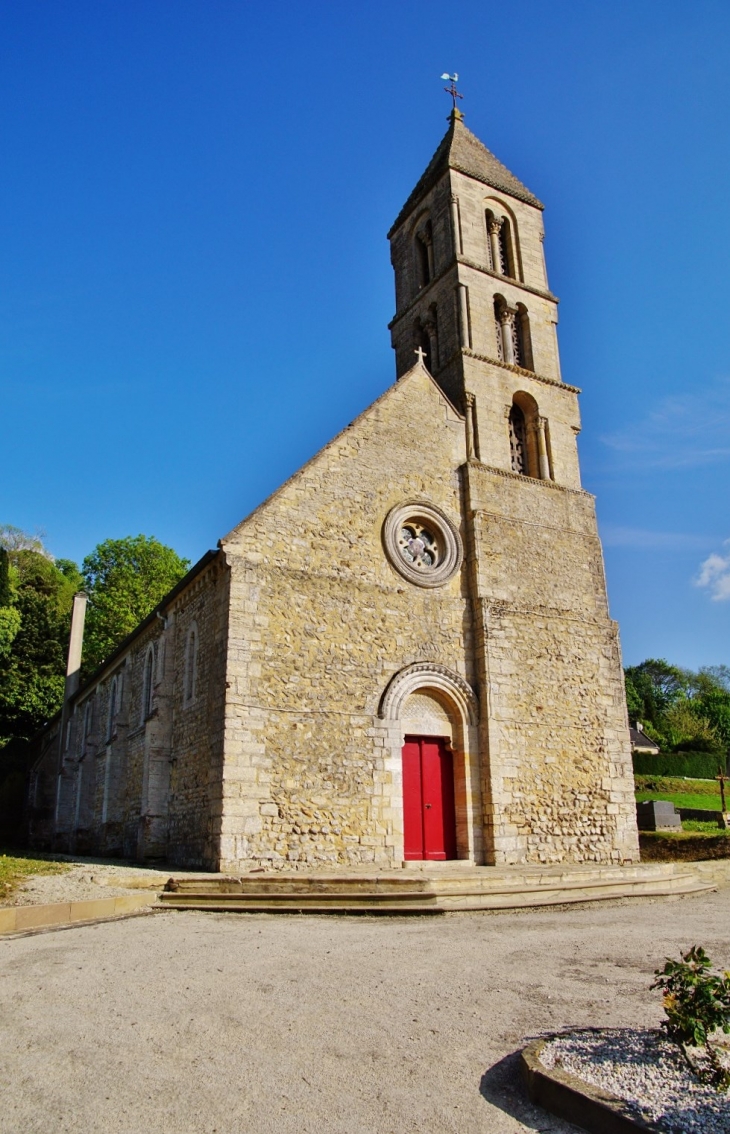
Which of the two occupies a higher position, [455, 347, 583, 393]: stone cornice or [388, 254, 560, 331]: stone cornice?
[388, 254, 560, 331]: stone cornice

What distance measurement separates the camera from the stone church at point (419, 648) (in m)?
14.4

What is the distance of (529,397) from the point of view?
20359 mm

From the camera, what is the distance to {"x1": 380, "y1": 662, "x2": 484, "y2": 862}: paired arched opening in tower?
50.9ft

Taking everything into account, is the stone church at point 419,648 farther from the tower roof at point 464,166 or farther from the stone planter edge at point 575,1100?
the stone planter edge at point 575,1100

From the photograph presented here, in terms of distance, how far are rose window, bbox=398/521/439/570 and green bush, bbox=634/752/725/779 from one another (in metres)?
30.7

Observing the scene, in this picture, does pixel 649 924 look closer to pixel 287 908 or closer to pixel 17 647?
pixel 287 908

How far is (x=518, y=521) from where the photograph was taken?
1855cm

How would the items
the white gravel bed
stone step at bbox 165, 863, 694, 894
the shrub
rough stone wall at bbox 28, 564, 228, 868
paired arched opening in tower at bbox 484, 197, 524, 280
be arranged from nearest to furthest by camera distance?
the white gravel bed → the shrub → stone step at bbox 165, 863, 694, 894 → rough stone wall at bbox 28, 564, 228, 868 → paired arched opening in tower at bbox 484, 197, 524, 280

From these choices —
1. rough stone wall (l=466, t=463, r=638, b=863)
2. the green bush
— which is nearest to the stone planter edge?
rough stone wall (l=466, t=463, r=638, b=863)

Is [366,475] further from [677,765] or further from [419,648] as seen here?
[677,765]

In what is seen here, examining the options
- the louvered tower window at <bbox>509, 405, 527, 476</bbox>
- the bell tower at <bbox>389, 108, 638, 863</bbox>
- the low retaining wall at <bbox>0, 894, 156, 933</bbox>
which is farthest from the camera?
the louvered tower window at <bbox>509, 405, 527, 476</bbox>

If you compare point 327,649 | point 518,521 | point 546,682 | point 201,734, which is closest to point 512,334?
point 518,521

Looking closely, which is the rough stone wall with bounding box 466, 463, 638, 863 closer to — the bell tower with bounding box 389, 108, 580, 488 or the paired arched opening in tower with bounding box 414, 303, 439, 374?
the bell tower with bounding box 389, 108, 580, 488

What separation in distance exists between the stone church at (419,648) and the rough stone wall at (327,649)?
1.6 inches
